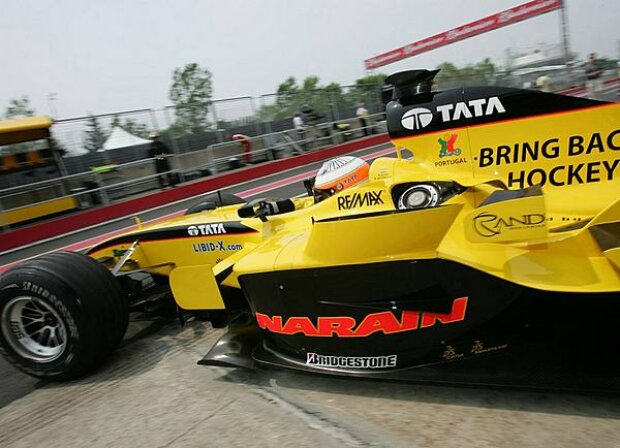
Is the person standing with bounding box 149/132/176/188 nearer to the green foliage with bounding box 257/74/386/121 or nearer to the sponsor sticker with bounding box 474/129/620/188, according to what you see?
the green foliage with bounding box 257/74/386/121

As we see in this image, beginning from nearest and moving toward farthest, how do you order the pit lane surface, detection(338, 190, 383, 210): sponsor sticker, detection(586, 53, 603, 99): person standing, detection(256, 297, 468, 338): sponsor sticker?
the pit lane surface < detection(256, 297, 468, 338): sponsor sticker < detection(338, 190, 383, 210): sponsor sticker < detection(586, 53, 603, 99): person standing

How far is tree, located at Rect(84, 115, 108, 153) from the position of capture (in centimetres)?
1098

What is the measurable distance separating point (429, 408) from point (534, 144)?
2092 millimetres

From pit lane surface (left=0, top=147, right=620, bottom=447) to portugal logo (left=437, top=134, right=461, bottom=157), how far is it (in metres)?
1.85

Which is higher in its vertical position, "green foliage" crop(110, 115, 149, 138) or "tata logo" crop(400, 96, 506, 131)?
"green foliage" crop(110, 115, 149, 138)

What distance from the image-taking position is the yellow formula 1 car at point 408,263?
2.06 meters

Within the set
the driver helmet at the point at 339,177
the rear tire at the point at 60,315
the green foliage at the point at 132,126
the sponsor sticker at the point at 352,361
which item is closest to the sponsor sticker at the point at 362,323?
the sponsor sticker at the point at 352,361

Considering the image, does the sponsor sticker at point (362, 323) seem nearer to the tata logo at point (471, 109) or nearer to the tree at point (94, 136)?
the tata logo at point (471, 109)

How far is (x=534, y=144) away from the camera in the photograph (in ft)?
10.8

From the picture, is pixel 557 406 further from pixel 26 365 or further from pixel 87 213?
pixel 87 213

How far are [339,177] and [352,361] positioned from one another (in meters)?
1.46

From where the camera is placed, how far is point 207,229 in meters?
3.40

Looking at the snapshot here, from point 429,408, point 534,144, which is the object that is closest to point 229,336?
point 429,408

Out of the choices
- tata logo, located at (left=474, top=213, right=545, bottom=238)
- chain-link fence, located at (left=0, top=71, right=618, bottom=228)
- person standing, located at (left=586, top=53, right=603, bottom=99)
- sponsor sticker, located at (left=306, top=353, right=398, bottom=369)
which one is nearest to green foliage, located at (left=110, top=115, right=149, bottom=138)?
chain-link fence, located at (left=0, top=71, right=618, bottom=228)
